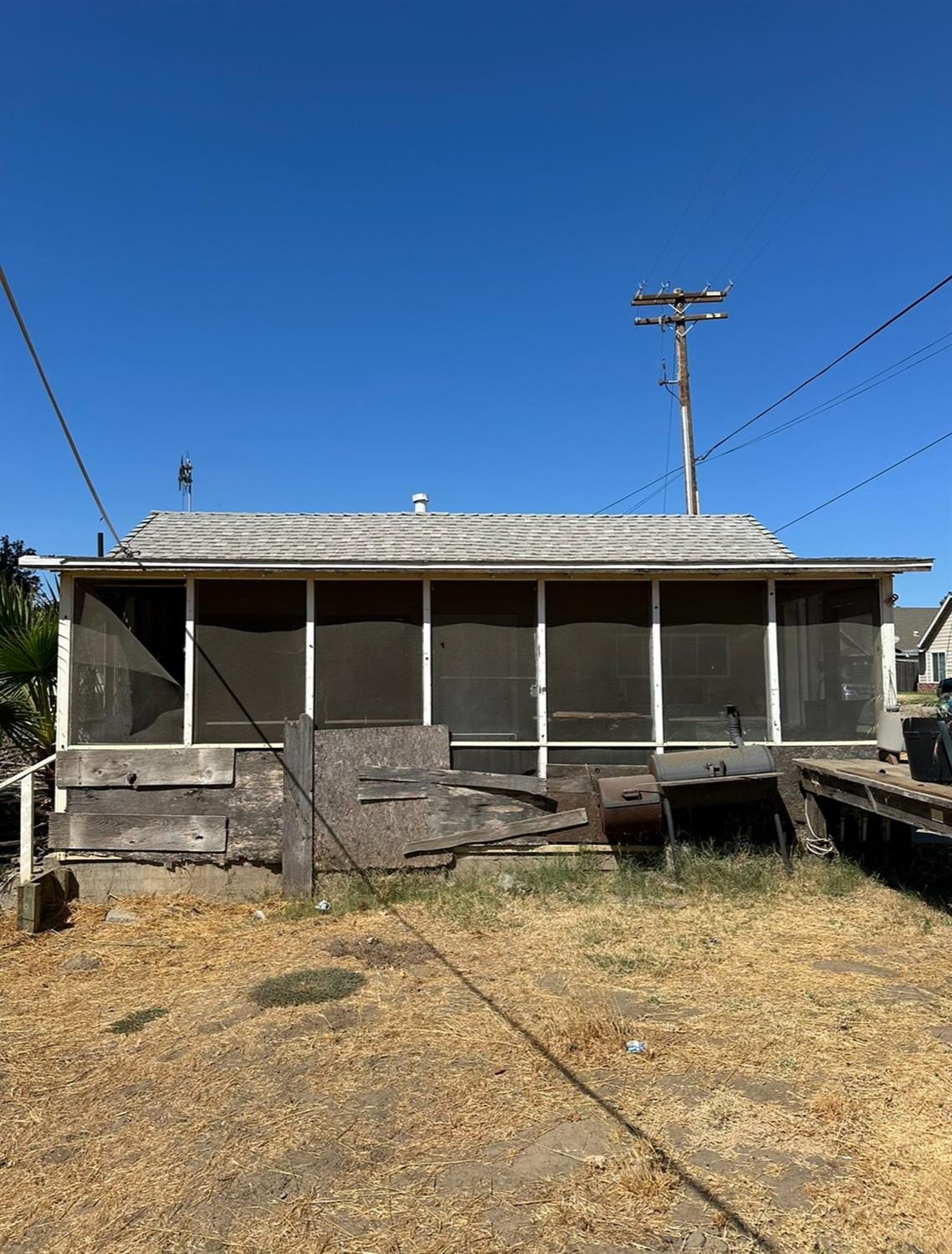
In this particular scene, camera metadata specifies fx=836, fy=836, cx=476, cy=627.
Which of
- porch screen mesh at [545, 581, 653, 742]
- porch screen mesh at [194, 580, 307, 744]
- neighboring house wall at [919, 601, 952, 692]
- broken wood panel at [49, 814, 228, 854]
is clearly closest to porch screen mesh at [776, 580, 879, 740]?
porch screen mesh at [545, 581, 653, 742]

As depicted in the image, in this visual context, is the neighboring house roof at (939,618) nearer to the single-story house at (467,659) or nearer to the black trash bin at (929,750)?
the single-story house at (467,659)

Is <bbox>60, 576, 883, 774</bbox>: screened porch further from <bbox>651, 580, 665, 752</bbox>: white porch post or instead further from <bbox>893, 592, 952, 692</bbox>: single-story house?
<bbox>893, 592, 952, 692</bbox>: single-story house

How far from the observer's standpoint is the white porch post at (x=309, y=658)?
7.24 m

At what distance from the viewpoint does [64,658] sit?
7.06m

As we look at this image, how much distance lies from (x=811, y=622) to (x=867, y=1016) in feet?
12.5

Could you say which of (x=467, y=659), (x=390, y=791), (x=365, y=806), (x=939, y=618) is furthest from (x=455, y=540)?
(x=939, y=618)

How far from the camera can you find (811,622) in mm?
7480

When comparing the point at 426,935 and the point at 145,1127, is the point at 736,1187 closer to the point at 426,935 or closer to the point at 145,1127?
the point at 145,1127

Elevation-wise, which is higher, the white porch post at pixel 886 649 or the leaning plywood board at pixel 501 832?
the white porch post at pixel 886 649

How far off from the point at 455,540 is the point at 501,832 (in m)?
3.11

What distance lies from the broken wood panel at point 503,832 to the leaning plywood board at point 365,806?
9 centimetres

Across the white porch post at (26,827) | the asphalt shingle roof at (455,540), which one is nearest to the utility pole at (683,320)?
the asphalt shingle roof at (455,540)

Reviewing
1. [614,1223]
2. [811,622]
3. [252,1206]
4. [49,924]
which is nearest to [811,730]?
[811,622]

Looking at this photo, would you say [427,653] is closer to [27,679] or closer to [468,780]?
[468,780]
